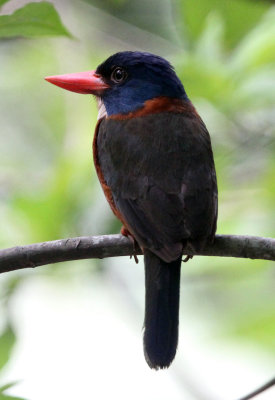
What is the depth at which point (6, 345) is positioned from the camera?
2705 millimetres

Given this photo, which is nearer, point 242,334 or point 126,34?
point 242,334

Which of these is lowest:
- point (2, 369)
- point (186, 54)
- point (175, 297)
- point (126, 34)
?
point (2, 369)

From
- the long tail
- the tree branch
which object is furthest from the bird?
the tree branch

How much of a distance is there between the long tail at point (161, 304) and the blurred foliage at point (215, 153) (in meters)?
0.50

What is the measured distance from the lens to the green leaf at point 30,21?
2453 mm

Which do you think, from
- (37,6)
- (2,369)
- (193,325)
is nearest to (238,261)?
(193,325)

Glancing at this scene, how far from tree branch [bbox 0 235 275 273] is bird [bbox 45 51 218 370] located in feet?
0.36

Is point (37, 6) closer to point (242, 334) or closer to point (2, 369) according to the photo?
point (2, 369)

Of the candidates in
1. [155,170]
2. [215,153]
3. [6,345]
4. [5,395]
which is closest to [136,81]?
[215,153]

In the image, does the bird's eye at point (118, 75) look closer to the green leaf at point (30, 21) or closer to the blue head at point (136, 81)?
the blue head at point (136, 81)

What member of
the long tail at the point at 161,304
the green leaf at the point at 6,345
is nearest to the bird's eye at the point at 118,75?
the long tail at the point at 161,304

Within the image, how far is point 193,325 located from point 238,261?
683 mm

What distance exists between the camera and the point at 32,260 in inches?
102

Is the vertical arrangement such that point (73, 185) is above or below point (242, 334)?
above
